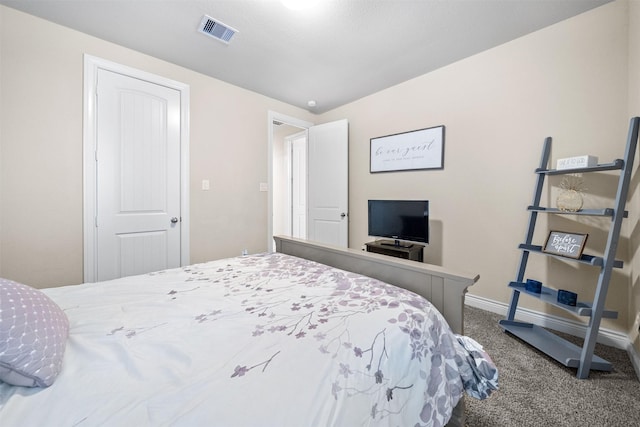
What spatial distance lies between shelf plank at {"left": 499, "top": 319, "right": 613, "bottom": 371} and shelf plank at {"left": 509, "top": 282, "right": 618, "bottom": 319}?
279 millimetres

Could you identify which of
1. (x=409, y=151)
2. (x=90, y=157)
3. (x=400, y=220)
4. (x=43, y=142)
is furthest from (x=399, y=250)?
(x=43, y=142)

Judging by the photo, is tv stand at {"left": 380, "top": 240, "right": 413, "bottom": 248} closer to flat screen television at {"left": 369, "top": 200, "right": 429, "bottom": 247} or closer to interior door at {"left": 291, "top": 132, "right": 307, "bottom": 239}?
flat screen television at {"left": 369, "top": 200, "right": 429, "bottom": 247}

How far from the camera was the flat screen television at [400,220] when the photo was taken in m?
2.64

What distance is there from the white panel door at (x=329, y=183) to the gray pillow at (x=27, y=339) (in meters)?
2.99

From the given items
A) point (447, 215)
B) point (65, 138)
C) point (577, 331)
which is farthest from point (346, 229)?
point (65, 138)

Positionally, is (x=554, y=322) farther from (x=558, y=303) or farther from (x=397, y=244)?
(x=397, y=244)

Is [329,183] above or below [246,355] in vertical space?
above

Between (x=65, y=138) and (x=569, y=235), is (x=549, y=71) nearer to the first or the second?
(x=569, y=235)

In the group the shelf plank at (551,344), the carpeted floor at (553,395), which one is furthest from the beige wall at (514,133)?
the carpeted floor at (553,395)

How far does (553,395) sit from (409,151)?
236 cm

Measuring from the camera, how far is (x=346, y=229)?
11.5ft

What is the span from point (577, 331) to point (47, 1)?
4645 millimetres

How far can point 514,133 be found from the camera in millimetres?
2293

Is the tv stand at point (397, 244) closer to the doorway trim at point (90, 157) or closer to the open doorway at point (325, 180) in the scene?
the open doorway at point (325, 180)
